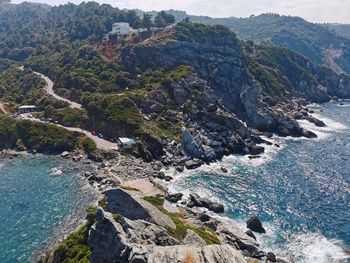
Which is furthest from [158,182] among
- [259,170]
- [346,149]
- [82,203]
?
[346,149]

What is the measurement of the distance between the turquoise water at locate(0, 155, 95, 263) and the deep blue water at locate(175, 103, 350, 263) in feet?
86.0

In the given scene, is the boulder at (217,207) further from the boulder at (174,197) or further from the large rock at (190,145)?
the large rock at (190,145)

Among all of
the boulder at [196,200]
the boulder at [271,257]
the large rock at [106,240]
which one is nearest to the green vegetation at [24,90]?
the boulder at [196,200]

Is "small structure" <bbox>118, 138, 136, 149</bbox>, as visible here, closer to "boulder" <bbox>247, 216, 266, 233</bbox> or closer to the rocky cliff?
the rocky cliff

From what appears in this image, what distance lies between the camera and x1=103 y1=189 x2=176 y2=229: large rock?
192 feet

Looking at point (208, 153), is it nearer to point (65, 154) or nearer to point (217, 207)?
point (217, 207)

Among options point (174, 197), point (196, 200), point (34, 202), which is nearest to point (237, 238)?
point (196, 200)

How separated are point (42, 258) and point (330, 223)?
185 feet

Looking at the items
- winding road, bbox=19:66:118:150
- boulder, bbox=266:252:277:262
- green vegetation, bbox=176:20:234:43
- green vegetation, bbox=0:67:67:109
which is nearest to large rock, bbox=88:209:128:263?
boulder, bbox=266:252:277:262

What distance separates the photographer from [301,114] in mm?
177875

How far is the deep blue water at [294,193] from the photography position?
75.6m

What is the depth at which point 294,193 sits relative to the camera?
97.4m

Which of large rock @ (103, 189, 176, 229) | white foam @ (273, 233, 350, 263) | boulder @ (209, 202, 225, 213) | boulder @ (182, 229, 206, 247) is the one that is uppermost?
large rock @ (103, 189, 176, 229)

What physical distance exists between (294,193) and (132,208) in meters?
51.5
